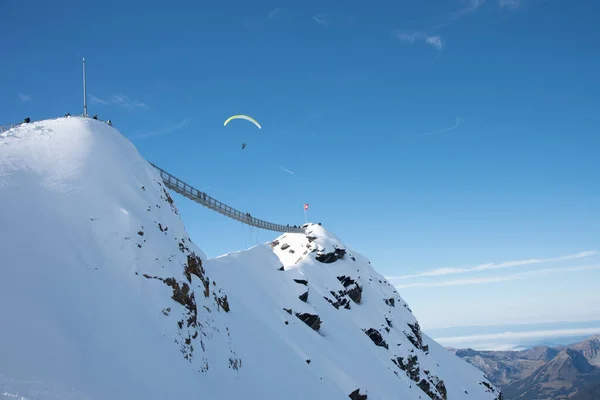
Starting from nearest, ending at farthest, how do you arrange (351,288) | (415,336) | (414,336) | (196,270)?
(196,270), (351,288), (414,336), (415,336)

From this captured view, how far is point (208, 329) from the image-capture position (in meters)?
23.2

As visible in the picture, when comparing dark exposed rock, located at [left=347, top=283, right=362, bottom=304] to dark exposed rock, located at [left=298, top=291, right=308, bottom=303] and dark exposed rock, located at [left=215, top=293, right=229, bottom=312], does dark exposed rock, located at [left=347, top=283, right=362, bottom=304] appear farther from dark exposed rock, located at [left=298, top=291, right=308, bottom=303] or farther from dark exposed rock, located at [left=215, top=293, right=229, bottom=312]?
dark exposed rock, located at [left=215, top=293, right=229, bottom=312]

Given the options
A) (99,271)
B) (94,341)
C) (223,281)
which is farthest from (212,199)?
(94,341)

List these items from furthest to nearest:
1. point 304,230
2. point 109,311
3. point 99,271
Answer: point 304,230 < point 99,271 < point 109,311

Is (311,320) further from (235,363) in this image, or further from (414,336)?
(414,336)

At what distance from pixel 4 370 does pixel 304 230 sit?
7475cm

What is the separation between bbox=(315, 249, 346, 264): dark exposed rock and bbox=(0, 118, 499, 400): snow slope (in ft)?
98.0

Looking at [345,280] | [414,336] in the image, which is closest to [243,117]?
[345,280]

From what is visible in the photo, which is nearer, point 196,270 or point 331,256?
point 196,270

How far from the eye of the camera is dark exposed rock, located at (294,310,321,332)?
45.5m

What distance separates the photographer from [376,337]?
61.3m

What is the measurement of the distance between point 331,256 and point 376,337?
18041mm

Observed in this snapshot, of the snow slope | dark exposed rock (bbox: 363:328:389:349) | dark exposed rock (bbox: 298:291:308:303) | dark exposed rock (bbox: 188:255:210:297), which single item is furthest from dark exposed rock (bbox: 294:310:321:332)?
dark exposed rock (bbox: 188:255:210:297)

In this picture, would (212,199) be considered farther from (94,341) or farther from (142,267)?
(94,341)
